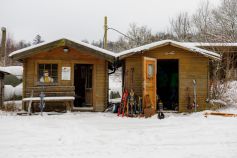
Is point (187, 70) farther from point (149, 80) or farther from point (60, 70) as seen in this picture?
point (60, 70)

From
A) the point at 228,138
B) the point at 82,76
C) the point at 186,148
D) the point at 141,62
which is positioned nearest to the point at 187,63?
the point at 141,62

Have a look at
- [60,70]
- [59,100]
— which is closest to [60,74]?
[60,70]

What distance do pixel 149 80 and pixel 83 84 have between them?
5.22m

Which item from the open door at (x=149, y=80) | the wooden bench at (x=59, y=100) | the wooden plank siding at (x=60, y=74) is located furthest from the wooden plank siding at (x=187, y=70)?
the wooden bench at (x=59, y=100)

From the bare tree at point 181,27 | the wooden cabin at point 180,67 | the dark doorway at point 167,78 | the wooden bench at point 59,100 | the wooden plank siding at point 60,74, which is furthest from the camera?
the bare tree at point 181,27

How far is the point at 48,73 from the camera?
51.8ft

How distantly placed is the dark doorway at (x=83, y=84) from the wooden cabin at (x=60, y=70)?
2.16m

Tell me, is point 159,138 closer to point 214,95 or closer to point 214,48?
point 214,95

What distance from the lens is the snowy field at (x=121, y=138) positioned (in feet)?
23.4

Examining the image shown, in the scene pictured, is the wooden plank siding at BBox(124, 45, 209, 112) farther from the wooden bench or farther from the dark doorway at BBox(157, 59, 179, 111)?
the dark doorway at BBox(157, 59, 179, 111)

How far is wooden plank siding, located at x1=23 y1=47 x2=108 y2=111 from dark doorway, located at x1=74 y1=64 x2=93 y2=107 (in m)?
2.21

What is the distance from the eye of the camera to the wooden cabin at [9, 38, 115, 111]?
15320mm

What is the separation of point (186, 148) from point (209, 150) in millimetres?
502

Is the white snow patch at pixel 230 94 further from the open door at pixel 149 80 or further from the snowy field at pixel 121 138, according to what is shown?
the snowy field at pixel 121 138
